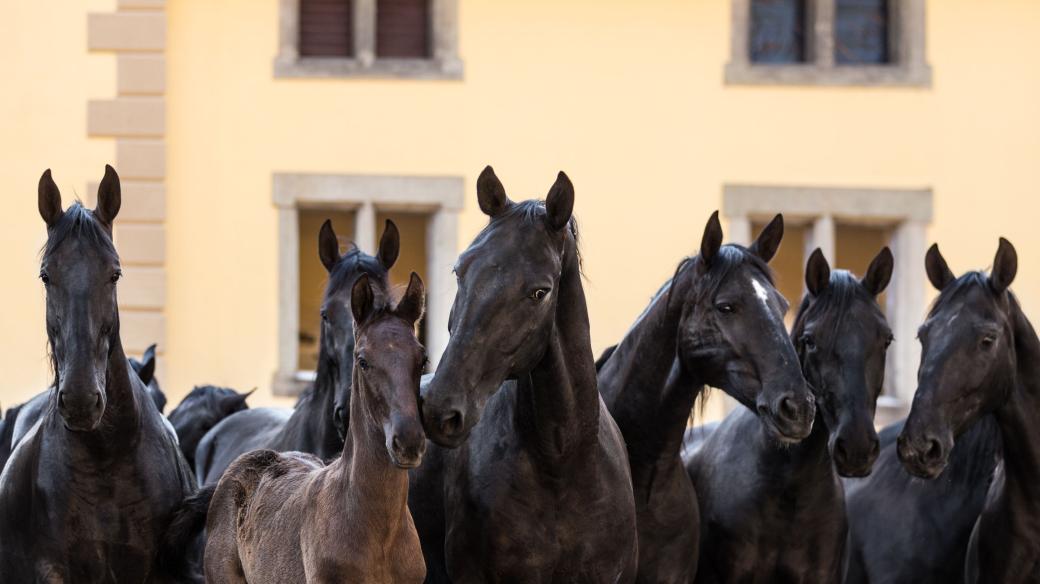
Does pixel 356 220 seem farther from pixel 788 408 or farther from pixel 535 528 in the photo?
pixel 535 528

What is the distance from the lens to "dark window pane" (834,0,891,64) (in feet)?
50.8

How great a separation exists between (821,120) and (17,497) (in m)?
9.41

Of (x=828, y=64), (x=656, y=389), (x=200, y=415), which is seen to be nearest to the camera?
(x=656, y=389)

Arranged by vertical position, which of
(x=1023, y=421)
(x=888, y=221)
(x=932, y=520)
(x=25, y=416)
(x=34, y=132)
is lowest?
(x=932, y=520)

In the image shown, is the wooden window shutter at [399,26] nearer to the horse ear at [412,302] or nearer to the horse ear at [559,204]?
the horse ear at [559,204]

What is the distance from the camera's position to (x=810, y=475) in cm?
774

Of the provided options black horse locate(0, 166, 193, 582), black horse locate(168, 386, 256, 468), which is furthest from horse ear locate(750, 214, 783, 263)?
black horse locate(168, 386, 256, 468)

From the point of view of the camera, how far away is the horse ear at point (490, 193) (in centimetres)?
644

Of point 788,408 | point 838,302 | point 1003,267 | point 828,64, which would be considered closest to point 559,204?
point 788,408

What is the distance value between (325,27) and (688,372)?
8461 millimetres

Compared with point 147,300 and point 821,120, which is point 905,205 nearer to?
point 821,120

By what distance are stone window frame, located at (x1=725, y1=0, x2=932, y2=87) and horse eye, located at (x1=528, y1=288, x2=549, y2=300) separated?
929cm

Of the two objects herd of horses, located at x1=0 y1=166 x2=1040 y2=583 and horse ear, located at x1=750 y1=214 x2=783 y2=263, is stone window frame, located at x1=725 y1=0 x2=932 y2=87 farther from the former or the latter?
horse ear, located at x1=750 y1=214 x2=783 y2=263

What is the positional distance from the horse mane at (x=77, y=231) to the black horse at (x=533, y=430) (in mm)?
1421
